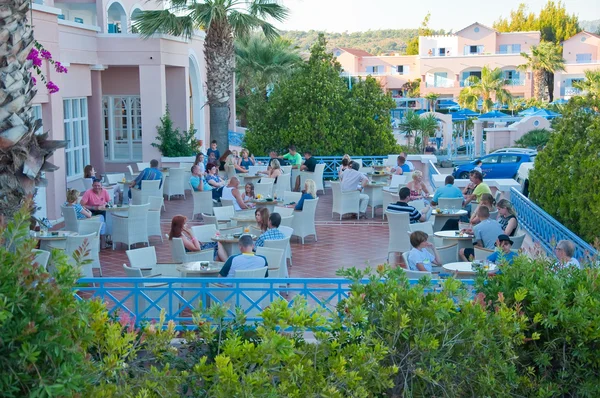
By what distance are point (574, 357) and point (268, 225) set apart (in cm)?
544

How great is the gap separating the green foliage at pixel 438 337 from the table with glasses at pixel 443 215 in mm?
7289

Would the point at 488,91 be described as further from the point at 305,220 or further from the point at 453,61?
the point at 305,220

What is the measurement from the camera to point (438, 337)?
571 centimetres

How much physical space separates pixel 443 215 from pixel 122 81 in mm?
14304

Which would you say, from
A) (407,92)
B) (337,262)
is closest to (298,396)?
(337,262)

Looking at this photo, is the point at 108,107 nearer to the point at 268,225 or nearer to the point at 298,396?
the point at 268,225

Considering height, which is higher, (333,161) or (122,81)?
(122,81)

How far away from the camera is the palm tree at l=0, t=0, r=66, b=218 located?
647 centimetres

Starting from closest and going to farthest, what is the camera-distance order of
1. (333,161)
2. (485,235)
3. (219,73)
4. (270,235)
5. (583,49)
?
1. (270,235)
2. (485,235)
3. (333,161)
4. (219,73)
5. (583,49)

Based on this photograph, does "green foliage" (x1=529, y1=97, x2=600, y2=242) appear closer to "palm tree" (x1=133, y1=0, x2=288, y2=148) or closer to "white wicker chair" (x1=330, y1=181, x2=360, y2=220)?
"white wicker chair" (x1=330, y1=181, x2=360, y2=220)

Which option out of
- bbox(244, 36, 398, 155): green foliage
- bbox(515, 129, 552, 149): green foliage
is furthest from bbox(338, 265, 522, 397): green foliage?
bbox(515, 129, 552, 149): green foliage

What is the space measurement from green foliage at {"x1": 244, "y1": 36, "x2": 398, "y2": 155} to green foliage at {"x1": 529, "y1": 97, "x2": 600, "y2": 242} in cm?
988

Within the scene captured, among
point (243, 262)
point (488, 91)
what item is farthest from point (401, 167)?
point (488, 91)

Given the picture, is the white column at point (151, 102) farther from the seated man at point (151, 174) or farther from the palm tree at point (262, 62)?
the palm tree at point (262, 62)
